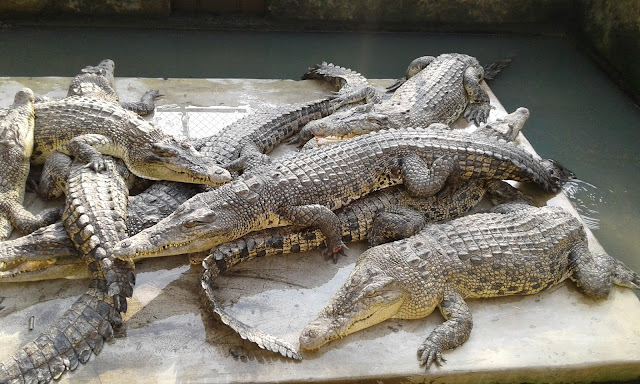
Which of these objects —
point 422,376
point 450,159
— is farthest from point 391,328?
point 450,159

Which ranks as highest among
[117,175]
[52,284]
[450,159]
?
[450,159]

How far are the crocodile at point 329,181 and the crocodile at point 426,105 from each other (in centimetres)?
58

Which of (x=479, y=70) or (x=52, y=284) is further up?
(x=479, y=70)

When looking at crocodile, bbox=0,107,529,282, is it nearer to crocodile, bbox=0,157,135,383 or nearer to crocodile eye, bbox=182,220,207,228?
crocodile, bbox=0,157,135,383

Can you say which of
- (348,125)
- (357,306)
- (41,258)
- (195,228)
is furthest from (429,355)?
(41,258)

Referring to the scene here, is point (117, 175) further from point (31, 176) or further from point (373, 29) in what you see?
point (373, 29)

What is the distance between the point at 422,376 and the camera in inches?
128

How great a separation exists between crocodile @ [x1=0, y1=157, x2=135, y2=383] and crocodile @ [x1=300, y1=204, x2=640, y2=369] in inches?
46.6

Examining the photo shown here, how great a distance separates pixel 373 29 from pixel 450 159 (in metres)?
4.94

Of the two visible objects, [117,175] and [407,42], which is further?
[407,42]

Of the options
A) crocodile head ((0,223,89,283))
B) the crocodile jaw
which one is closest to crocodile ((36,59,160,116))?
crocodile head ((0,223,89,283))

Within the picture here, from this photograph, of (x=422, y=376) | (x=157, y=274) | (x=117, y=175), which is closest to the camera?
(x=422, y=376)

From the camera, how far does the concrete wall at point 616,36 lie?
23.7 ft

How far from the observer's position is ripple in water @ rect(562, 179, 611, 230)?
5094mm
